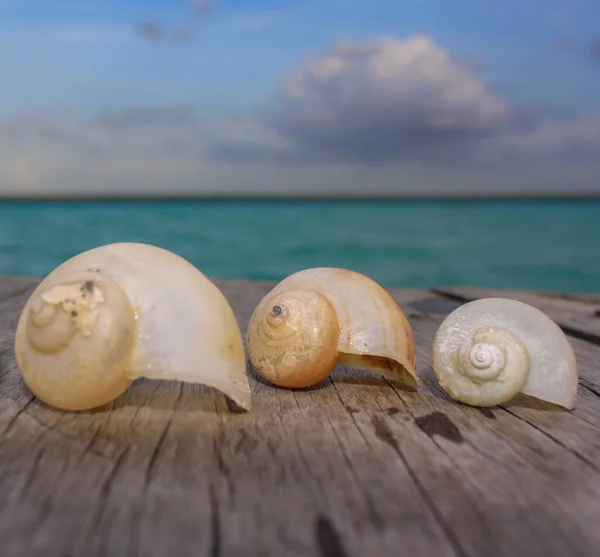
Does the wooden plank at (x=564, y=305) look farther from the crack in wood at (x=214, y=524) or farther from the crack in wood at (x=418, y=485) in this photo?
the crack in wood at (x=214, y=524)

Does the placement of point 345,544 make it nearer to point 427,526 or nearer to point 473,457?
point 427,526

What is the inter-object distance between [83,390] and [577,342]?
2.38 m

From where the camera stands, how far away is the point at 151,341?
1685 mm

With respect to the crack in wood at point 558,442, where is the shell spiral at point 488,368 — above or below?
above

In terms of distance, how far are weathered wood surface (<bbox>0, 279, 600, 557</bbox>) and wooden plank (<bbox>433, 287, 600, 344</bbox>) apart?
1.37 metres

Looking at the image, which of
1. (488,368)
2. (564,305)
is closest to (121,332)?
(488,368)

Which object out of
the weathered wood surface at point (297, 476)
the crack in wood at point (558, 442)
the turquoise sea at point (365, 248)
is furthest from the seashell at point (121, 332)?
the turquoise sea at point (365, 248)

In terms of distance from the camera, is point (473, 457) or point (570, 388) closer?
point (473, 457)

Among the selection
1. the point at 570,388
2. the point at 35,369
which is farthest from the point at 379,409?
the point at 35,369

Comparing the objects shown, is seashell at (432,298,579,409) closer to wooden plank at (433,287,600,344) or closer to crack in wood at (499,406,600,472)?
crack in wood at (499,406,600,472)

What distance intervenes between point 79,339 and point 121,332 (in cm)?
11

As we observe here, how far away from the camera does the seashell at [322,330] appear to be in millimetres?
1981

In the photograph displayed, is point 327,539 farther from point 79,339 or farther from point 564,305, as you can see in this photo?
point 564,305

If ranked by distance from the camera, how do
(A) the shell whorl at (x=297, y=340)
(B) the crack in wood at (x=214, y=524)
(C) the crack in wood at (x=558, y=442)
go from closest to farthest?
(B) the crack in wood at (x=214, y=524) → (C) the crack in wood at (x=558, y=442) → (A) the shell whorl at (x=297, y=340)
